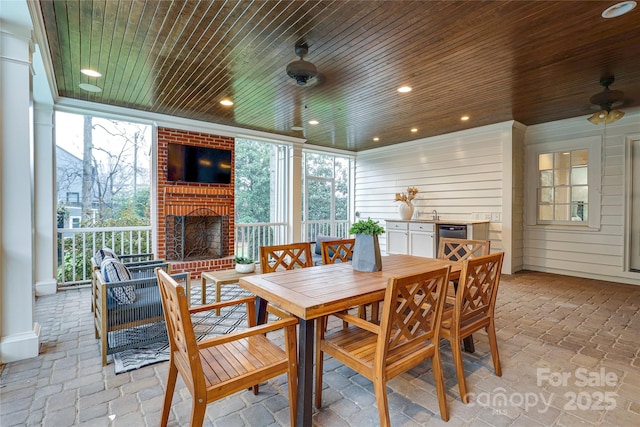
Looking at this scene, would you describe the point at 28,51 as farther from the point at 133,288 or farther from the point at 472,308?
the point at 472,308

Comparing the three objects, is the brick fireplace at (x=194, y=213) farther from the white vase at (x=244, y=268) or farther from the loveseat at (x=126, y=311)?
the loveseat at (x=126, y=311)

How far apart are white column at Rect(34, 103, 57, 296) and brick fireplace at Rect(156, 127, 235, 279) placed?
1.26 meters

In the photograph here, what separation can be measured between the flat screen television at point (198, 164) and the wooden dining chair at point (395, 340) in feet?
13.3

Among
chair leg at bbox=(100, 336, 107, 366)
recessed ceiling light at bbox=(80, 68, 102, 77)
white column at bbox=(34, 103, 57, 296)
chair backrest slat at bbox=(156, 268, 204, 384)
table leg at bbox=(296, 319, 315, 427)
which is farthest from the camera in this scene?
white column at bbox=(34, 103, 57, 296)

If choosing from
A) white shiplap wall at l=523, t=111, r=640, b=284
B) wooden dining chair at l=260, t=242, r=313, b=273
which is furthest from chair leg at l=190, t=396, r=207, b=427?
white shiplap wall at l=523, t=111, r=640, b=284

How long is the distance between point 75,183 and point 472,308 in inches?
209

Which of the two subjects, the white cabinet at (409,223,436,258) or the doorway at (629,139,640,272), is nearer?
the doorway at (629,139,640,272)

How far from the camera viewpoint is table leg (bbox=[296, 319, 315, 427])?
5.14ft

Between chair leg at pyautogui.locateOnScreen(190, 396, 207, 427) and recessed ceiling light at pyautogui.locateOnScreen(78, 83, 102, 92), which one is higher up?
recessed ceiling light at pyautogui.locateOnScreen(78, 83, 102, 92)

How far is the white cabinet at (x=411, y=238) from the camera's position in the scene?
5.66 m

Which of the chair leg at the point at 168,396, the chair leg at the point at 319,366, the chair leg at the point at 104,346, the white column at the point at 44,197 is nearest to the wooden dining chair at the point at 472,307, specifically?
the chair leg at the point at 319,366

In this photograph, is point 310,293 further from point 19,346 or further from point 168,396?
point 19,346

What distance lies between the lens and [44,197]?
3.92 m

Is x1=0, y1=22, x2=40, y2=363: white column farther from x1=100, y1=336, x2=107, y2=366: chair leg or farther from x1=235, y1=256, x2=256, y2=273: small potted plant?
x1=235, y1=256, x2=256, y2=273: small potted plant
